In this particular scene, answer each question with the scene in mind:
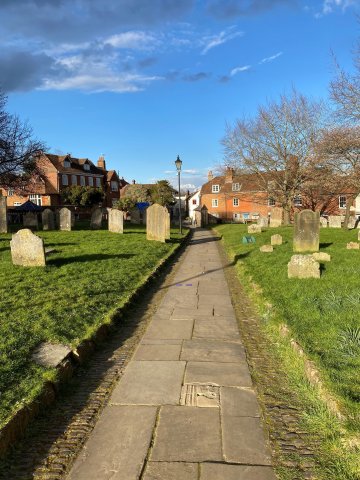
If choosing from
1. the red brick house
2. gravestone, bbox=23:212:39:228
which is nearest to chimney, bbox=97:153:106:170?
the red brick house

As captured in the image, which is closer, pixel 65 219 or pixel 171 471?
pixel 171 471

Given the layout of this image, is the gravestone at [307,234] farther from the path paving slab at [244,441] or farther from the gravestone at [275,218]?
the gravestone at [275,218]

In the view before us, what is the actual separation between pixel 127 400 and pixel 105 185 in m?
68.8

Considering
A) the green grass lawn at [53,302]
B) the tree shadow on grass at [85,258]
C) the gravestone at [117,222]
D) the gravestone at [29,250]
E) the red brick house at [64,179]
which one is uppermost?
the red brick house at [64,179]

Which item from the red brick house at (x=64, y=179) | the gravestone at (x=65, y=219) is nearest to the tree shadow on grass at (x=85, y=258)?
the gravestone at (x=65, y=219)

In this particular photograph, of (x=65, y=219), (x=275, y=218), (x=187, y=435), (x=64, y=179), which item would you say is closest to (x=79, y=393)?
(x=187, y=435)

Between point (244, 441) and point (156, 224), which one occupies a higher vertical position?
point (156, 224)

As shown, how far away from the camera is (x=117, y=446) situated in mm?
3223

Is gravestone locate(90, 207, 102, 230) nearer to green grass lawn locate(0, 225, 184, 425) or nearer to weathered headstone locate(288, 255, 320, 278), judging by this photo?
green grass lawn locate(0, 225, 184, 425)

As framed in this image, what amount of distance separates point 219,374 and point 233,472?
176 cm

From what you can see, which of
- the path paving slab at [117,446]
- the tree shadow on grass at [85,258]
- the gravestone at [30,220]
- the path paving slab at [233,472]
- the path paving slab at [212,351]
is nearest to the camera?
the path paving slab at [233,472]

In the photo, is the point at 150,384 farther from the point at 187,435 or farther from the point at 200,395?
the point at 187,435

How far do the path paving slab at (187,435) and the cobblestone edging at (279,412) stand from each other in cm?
50

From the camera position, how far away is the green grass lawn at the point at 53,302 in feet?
13.9
